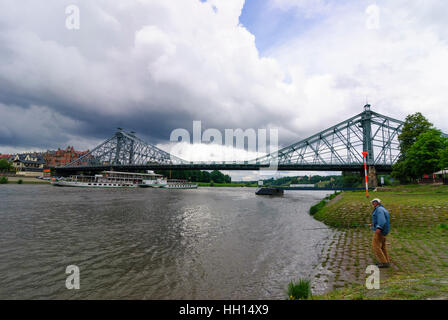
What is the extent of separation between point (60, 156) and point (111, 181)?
80748mm

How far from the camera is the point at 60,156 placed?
126562 millimetres

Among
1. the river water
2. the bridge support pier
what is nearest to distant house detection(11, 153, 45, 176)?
the river water

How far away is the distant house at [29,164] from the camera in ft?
330

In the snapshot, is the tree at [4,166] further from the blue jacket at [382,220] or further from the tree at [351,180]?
the tree at [351,180]

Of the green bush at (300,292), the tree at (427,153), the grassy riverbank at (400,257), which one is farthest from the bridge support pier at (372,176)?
the green bush at (300,292)

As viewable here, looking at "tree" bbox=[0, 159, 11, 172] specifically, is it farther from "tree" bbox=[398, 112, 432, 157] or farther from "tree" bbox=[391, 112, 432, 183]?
"tree" bbox=[398, 112, 432, 157]

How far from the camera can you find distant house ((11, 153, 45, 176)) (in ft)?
330

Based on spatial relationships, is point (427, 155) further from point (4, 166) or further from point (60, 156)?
point (60, 156)

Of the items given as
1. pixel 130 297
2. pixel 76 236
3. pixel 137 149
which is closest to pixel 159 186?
pixel 137 149

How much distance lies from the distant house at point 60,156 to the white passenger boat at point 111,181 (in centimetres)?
5995

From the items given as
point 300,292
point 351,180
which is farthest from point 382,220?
point 351,180
